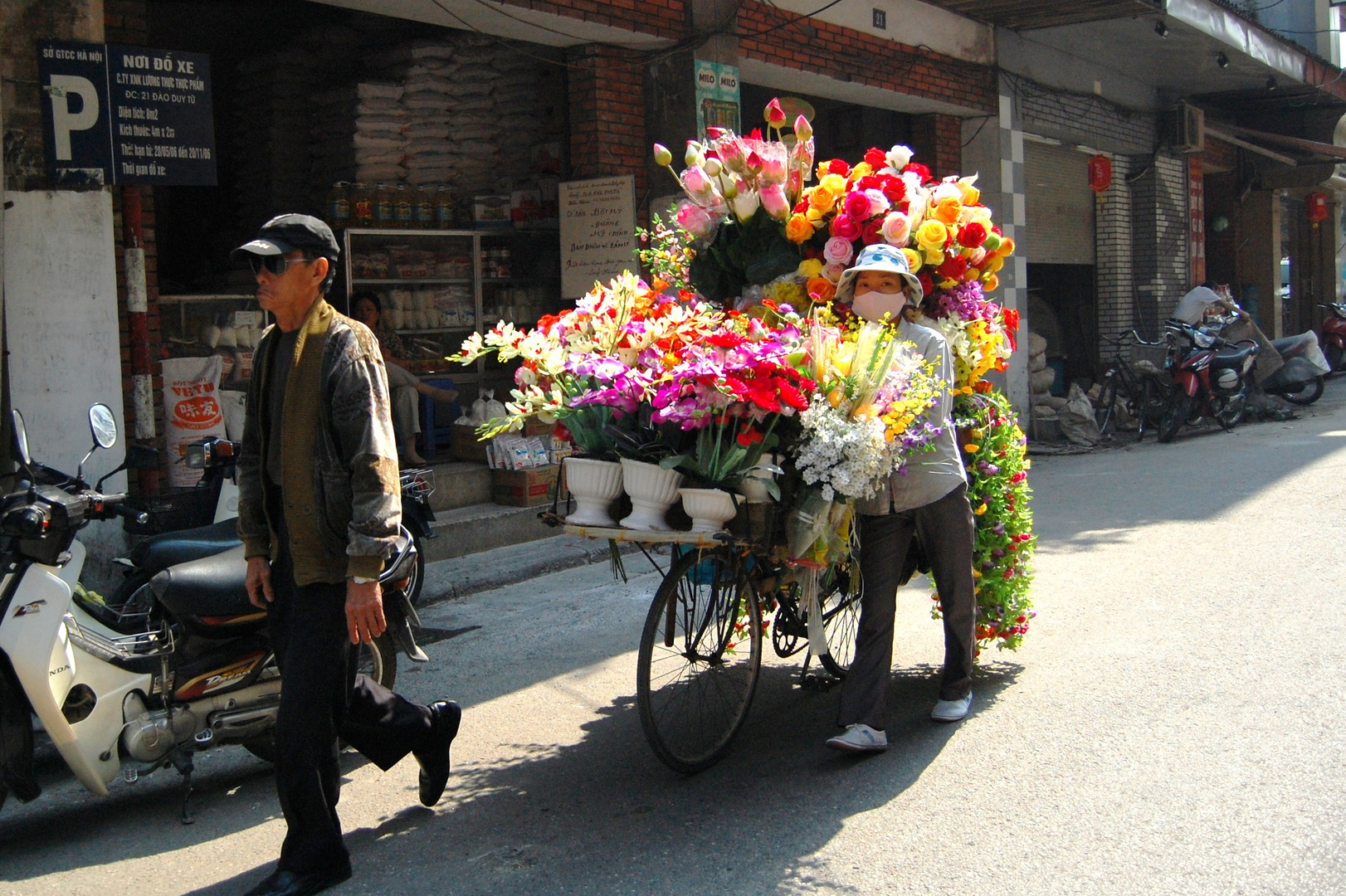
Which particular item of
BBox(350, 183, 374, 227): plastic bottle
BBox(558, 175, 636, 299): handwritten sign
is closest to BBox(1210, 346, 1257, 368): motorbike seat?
BBox(558, 175, 636, 299): handwritten sign

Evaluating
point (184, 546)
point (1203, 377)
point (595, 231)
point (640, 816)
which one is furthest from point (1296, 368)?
→ point (184, 546)

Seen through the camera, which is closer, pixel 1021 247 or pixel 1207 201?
pixel 1021 247

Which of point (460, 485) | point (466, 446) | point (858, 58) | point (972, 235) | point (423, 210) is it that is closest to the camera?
point (972, 235)

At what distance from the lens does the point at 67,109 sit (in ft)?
21.4

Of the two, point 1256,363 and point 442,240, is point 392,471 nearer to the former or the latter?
point 442,240

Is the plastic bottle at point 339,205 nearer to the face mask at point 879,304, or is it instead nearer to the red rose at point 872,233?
the red rose at point 872,233

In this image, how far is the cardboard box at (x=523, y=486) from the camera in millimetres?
8727

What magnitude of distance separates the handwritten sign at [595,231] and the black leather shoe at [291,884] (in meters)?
6.62

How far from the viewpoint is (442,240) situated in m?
10.1

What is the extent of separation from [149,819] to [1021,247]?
12.9 m

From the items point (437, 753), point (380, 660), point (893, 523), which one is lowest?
point (437, 753)

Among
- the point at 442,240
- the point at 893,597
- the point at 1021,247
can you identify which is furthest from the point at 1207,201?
the point at 893,597

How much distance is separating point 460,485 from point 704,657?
4.60 m

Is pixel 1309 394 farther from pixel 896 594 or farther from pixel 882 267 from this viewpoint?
pixel 882 267
